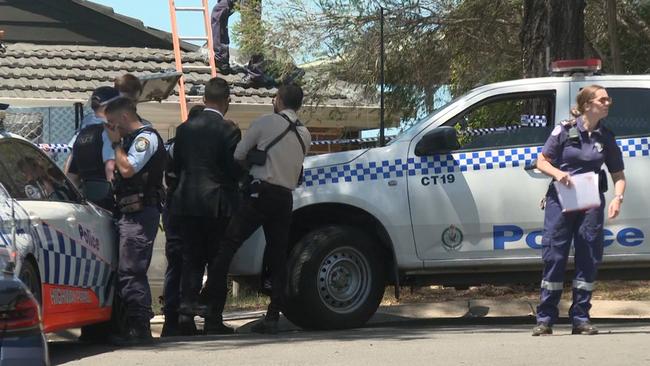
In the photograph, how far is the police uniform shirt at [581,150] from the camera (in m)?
8.78

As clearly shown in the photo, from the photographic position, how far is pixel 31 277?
23.6 ft

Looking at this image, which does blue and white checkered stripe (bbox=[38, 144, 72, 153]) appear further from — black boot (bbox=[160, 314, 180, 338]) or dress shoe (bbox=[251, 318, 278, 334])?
dress shoe (bbox=[251, 318, 278, 334])

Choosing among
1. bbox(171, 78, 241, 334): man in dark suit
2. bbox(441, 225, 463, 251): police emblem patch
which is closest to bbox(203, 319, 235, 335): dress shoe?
bbox(171, 78, 241, 334): man in dark suit

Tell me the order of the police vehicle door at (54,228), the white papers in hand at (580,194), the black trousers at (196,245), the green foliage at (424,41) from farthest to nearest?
the green foliage at (424,41) → the black trousers at (196,245) → the white papers in hand at (580,194) → the police vehicle door at (54,228)

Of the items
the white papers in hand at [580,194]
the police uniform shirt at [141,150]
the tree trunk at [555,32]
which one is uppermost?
the tree trunk at [555,32]

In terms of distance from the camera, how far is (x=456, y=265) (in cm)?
978

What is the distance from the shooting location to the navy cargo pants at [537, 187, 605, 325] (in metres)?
8.73

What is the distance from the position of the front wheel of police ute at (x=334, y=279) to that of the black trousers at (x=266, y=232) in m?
0.14

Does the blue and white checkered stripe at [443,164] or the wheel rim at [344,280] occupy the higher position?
the blue and white checkered stripe at [443,164]

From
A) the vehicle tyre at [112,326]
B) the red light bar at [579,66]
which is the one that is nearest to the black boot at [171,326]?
the vehicle tyre at [112,326]

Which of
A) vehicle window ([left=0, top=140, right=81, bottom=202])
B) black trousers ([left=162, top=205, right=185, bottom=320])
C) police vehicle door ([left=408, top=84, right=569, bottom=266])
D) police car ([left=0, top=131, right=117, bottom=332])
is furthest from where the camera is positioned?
black trousers ([left=162, top=205, right=185, bottom=320])

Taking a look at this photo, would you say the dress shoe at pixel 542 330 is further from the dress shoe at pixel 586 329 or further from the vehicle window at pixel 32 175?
the vehicle window at pixel 32 175

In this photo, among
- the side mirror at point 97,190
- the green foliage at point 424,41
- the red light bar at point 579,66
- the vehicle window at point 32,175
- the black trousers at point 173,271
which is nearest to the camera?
the vehicle window at point 32,175

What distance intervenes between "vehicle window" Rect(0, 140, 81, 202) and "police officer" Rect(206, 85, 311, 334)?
1.46 metres
